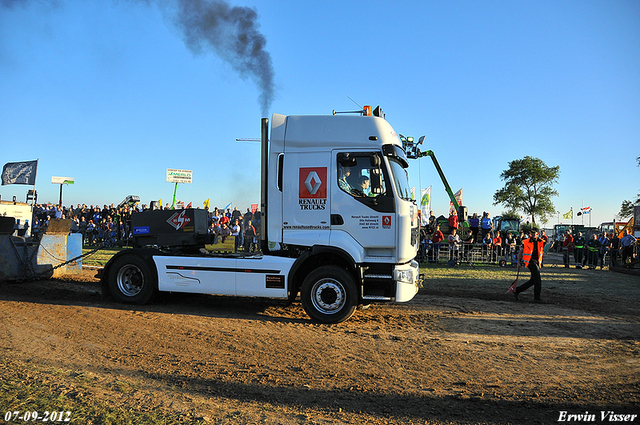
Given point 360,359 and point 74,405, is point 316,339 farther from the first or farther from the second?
point 74,405

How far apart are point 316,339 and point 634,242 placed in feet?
60.6

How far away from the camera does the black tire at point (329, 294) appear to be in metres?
7.26

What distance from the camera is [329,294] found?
7418 millimetres

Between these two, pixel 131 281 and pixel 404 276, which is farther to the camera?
pixel 131 281

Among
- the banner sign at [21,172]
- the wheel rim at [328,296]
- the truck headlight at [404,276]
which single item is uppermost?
the banner sign at [21,172]

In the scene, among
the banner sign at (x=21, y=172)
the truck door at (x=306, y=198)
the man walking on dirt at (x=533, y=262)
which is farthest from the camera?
the banner sign at (x=21, y=172)

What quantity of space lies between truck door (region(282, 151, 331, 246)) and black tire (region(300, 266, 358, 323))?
58 cm

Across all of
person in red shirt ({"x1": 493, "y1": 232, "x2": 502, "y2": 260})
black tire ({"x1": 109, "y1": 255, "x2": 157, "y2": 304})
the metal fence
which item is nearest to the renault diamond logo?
black tire ({"x1": 109, "y1": 255, "x2": 157, "y2": 304})

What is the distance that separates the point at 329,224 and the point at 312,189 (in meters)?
0.69

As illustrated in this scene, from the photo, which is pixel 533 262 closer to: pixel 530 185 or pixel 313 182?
pixel 313 182

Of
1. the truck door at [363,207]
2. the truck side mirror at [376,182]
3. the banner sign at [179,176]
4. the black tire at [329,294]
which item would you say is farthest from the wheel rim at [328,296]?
the banner sign at [179,176]

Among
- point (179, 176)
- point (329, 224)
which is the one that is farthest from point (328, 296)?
point (179, 176)

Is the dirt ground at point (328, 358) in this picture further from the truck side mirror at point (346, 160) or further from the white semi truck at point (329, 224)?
the truck side mirror at point (346, 160)

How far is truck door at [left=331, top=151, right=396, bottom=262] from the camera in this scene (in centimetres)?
718
